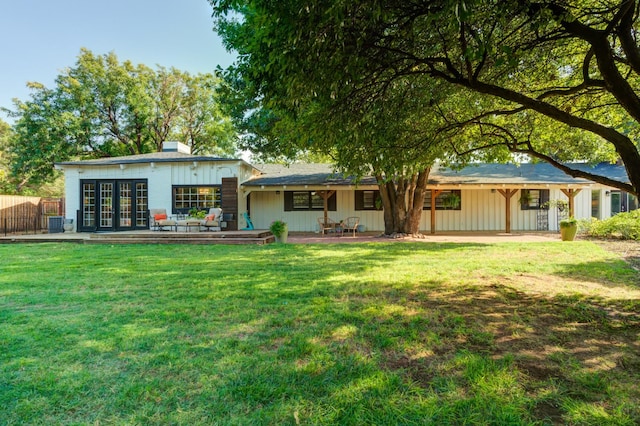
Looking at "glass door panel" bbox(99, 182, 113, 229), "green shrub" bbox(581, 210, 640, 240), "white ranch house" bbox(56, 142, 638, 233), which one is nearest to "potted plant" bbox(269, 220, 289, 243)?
"white ranch house" bbox(56, 142, 638, 233)

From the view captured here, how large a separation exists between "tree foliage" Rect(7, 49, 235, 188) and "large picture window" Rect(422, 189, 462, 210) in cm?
1391

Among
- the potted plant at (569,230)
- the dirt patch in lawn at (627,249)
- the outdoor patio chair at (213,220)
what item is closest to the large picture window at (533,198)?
the potted plant at (569,230)

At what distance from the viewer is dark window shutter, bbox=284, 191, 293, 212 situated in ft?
55.7

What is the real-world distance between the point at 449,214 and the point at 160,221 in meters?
13.8

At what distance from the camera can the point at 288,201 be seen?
17.1 m

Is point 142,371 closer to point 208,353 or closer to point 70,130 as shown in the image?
point 208,353

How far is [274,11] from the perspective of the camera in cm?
307

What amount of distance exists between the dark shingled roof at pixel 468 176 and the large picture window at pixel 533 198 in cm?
95

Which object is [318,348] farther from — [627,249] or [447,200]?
[447,200]

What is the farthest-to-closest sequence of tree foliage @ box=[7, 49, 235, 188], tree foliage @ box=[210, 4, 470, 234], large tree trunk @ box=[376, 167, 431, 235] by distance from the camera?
tree foliage @ box=[7, 49, 235, 188] < large tree trunk @ box=[376, 167, 431, 235] < tree foliage @ box=[210, 4, 470, 234]

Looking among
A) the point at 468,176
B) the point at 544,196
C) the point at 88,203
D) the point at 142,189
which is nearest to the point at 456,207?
the point at 468,176

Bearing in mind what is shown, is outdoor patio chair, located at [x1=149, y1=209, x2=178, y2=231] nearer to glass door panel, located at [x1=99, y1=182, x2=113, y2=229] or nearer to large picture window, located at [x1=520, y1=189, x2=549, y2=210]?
glass door panel, located at [x1=99, y1=182, x2=113, y2=229]

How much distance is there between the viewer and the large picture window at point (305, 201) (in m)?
17.0

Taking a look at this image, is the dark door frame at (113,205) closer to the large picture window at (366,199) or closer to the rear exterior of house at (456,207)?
the rear exterior of house at (456,207)
